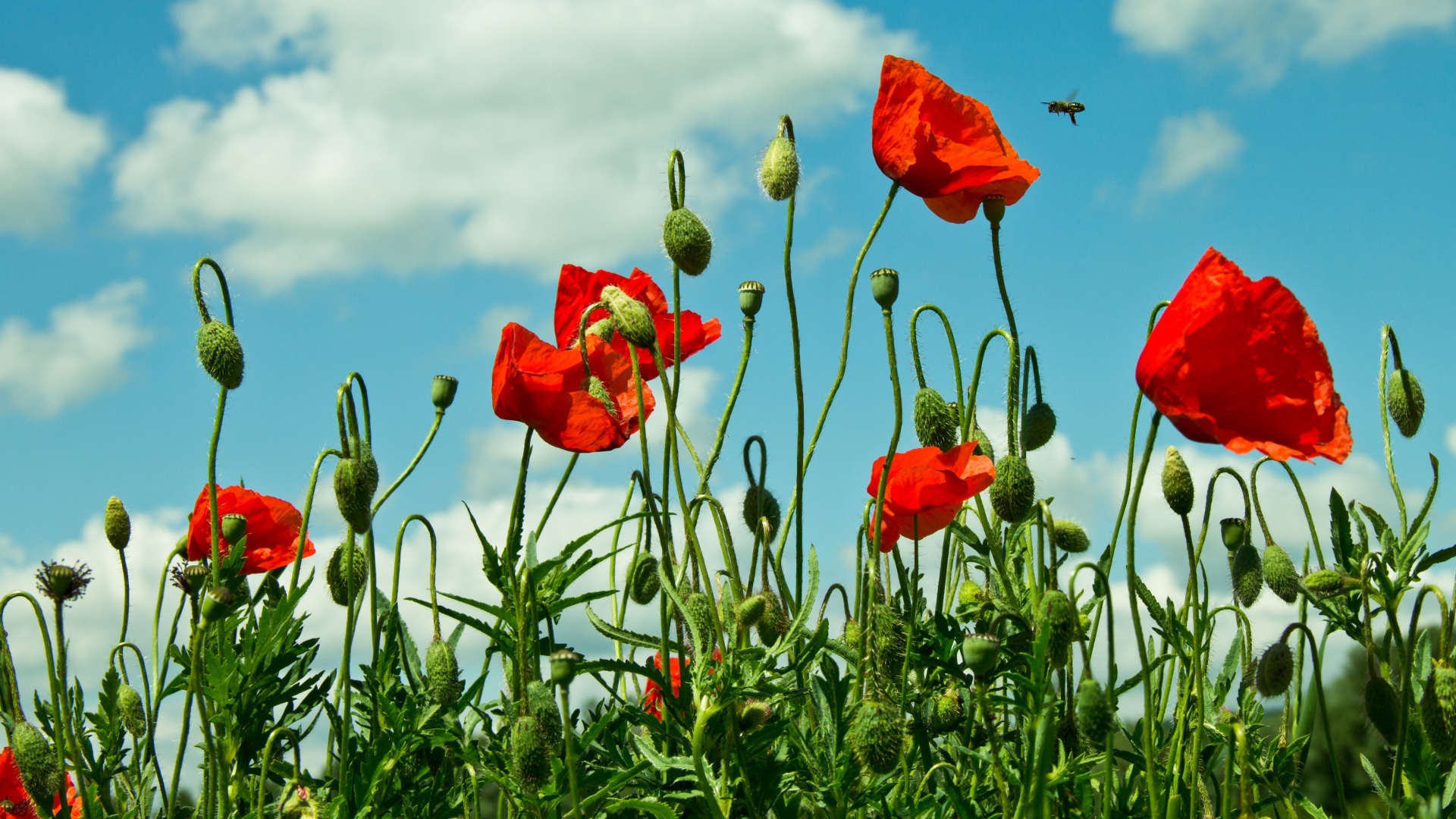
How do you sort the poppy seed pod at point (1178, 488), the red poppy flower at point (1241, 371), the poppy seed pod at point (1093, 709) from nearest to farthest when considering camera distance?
the poppy seed pod at point (1093, 709)
the red poppy flower at point (1241, 371)
the poppy seed pod at point (1178, 488)

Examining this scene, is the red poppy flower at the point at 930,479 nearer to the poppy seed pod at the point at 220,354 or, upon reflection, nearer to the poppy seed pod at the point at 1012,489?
the poppy seed pod at the point at 1012,489

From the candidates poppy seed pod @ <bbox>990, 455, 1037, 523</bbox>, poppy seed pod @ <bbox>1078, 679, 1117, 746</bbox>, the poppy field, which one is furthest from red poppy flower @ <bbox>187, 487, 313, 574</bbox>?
poppy seed pod @ <bbox>1078, 679, 1117, 746</bbox>

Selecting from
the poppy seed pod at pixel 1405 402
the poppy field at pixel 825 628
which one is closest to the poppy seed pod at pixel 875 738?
the poppy field at pixel 825 628

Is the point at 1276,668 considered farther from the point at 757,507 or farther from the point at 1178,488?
the point at 757,507

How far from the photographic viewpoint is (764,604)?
6.91 ft

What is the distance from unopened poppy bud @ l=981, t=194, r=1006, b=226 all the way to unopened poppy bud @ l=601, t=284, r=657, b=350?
765 mm

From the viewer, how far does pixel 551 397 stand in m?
2.35

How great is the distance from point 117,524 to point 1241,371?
2.32 metres

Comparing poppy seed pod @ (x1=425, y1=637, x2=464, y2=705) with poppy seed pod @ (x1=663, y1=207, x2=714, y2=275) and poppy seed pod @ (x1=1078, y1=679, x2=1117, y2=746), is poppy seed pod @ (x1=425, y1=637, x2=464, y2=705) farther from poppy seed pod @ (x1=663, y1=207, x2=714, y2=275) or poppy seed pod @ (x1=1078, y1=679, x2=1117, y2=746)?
poppy seed pod @ (x1=1078, y1=679, x2=1117, y2=746)

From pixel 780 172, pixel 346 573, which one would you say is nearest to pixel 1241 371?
pixel 780 172

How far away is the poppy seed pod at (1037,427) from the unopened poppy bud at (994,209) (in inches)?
14.2

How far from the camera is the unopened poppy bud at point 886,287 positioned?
97.6 inches

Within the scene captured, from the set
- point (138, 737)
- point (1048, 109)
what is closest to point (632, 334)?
point (138, 737)

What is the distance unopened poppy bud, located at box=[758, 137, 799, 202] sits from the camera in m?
2.43
